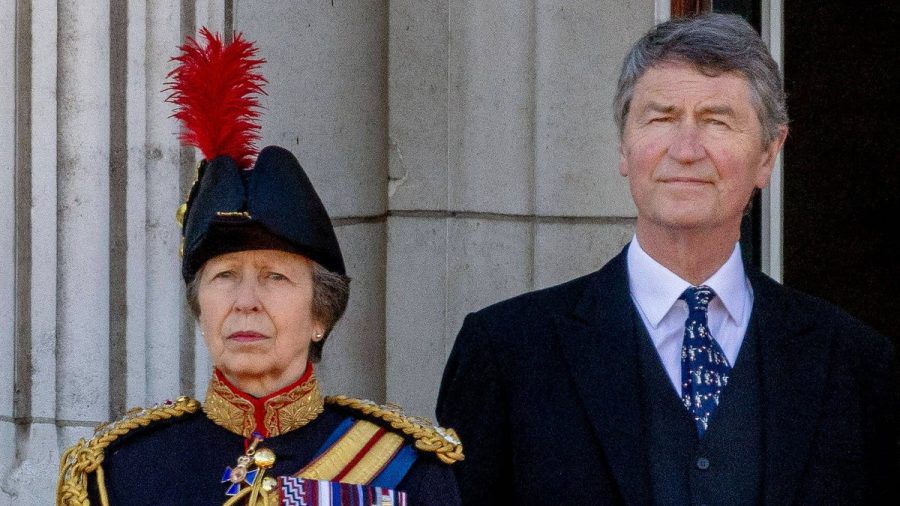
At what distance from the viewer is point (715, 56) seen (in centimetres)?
295

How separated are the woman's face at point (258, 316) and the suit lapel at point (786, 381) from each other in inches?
33.5

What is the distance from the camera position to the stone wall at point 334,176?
11.9ft

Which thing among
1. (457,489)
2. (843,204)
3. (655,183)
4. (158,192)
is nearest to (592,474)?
(457,489)

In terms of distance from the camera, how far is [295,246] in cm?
262

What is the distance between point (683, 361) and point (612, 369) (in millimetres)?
130

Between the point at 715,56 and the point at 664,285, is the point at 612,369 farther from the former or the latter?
the point at 715,56

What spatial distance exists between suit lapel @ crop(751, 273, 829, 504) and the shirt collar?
0.05 metres

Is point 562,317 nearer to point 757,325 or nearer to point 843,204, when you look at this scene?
point 757,325

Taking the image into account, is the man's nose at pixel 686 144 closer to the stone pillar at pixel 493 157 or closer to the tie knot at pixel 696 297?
the tie knot at pixel 696 297

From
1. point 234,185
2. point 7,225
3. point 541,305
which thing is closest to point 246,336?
point 234,185

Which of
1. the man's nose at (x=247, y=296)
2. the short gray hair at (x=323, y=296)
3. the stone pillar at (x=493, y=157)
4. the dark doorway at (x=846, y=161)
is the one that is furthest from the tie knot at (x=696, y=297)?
the dark doorway at (x=846, y=161)

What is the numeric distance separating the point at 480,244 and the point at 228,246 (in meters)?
1.66

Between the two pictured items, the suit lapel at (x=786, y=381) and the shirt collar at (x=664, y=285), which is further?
the shirt collar at (x=664, y=285)

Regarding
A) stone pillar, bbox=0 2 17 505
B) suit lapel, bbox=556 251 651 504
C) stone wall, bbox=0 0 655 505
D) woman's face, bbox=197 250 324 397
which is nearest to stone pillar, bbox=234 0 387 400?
stone wall, bbox=0 0 655 505
